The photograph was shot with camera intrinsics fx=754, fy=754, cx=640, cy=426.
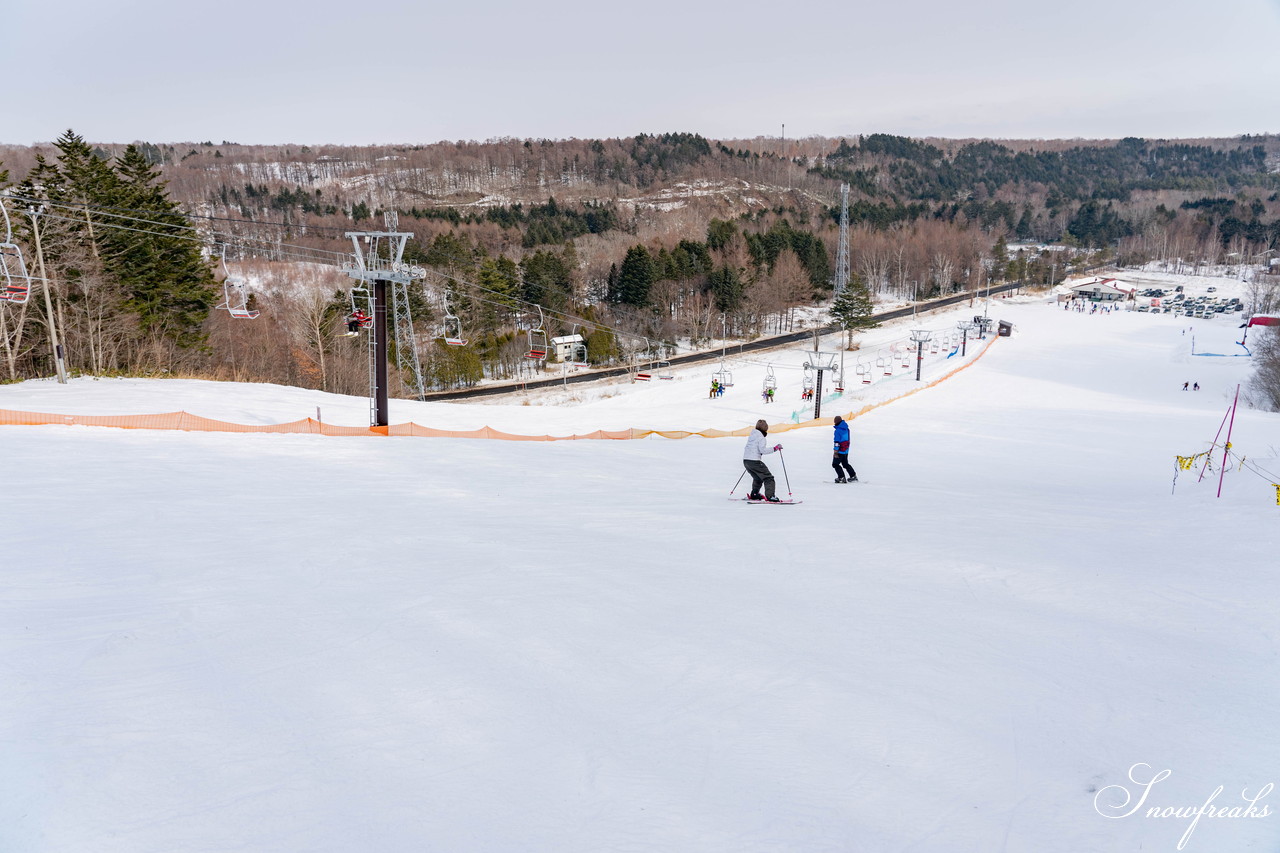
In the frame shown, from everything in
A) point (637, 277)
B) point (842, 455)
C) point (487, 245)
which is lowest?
point (842, 455)

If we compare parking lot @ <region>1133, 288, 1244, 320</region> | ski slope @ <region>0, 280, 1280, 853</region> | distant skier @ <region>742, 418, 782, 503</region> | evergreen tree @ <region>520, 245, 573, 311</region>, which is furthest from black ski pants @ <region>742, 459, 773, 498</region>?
parking lot @ <region>1133, 288, 1244, 320</region>

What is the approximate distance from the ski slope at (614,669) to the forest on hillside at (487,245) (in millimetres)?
12578

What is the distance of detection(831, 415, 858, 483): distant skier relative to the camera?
12867 millimetres

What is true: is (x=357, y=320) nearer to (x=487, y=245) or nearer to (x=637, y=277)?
(x=637, y=277)

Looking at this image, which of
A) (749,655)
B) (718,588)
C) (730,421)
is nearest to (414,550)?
(718,588)

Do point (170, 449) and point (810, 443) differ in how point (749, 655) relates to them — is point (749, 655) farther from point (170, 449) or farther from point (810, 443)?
point (810, 443)

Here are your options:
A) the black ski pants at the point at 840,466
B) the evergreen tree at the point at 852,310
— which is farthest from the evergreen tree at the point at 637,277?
the black ski pants at the point at 840,466

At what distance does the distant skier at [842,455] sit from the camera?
42.2 ft

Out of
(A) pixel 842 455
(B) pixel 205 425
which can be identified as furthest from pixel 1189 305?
(B) pixel 205 425

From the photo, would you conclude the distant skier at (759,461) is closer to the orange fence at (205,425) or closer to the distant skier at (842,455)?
the distant skier at (842,455)

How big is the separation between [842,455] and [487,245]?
89.6 m

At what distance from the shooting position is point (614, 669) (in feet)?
15.8

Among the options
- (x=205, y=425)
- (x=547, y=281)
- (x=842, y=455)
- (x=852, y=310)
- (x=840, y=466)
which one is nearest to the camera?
(x=842, y=455)

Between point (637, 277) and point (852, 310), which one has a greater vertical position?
point (637, 277)
